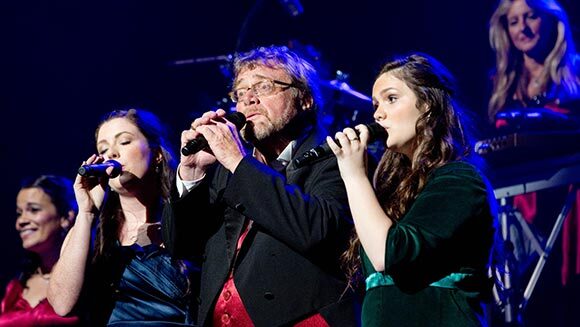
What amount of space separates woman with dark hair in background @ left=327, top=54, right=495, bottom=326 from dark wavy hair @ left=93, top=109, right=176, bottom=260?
121 centimetres

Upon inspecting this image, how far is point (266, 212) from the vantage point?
2.61 meters

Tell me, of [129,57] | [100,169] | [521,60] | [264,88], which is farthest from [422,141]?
[129,57]

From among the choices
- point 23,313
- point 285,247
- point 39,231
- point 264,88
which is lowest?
point 23,313

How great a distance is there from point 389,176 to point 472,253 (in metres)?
0.47

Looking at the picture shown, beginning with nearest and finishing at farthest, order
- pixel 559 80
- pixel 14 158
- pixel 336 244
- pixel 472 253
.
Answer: pixel 472 253 → pixel 336 244 → pixel 559 80 → pixel 14 158

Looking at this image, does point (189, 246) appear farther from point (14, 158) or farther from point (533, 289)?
point (14, 158)

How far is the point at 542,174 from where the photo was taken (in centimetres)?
410

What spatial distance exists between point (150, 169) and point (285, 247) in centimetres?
103

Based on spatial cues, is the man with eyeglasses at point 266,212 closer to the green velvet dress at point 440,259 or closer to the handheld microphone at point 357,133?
the handheld microphone at point 357,133

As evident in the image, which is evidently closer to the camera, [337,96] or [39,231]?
[337,96]

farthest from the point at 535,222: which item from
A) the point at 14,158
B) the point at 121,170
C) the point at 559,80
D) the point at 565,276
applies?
the point at 14,158

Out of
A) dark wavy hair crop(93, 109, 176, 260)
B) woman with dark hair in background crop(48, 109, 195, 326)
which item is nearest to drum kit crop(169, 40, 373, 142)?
dark wavy hair crop(93, 109, 176, 260)

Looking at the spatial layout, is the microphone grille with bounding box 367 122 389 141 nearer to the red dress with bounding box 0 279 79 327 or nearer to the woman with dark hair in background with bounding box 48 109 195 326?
the woman with dark hair in background with bounding box 48 109 195 326

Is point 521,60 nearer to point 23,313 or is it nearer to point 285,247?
point 285,247
